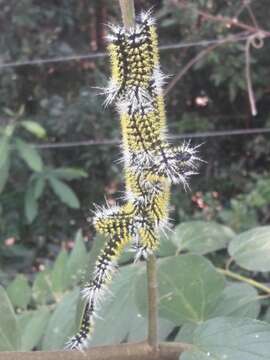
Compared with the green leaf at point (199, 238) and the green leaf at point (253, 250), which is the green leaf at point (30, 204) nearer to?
the green leaf at point (199, 238)

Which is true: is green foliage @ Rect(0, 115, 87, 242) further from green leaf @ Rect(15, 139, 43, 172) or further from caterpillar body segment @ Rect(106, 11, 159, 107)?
caterpillar body segment @ Rect(106, 11, 159, 107)

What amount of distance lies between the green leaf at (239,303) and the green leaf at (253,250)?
2 centimetres

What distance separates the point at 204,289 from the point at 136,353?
130 millimetres

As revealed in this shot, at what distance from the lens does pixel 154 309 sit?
0.37 m

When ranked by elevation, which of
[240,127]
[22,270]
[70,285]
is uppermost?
[240,127]

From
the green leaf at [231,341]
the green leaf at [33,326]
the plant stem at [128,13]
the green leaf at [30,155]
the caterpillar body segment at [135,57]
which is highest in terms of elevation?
the plant stem at [128,13]

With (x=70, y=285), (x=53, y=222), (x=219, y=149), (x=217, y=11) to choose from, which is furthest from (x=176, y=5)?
(x=70, y=285)

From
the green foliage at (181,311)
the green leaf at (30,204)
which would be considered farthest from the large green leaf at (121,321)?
the green leaf at (30,204)

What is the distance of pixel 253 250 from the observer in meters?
0.57

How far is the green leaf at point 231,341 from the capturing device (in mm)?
371

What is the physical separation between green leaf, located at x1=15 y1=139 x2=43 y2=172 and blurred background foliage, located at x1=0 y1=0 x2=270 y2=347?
0.04 metres

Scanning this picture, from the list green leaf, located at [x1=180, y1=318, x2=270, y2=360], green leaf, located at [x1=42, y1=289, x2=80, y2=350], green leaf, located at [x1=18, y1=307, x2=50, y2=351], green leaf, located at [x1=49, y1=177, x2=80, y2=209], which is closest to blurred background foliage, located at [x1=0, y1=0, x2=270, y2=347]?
green leaf, located at [x1=49, y1=177, x2=80, y2=209]

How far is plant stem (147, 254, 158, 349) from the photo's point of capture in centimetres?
36

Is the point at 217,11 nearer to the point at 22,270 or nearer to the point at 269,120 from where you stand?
the point at 269,120
